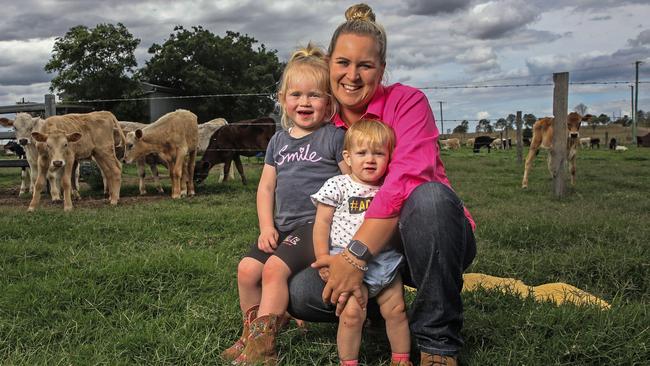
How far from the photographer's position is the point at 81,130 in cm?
845

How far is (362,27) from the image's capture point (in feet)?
7.76

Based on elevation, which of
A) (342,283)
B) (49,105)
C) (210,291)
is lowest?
(210,291)

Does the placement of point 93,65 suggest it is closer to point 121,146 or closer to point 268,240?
point 121,146

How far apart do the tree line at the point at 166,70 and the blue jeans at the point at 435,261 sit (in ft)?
102

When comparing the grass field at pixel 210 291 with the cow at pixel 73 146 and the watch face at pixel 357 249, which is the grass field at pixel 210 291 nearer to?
the watch face at pixel 357 249

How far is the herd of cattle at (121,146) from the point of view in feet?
26.0

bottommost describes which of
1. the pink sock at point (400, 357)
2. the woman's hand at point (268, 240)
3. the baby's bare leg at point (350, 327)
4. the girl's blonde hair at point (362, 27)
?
the pink sock at point (400, 357)

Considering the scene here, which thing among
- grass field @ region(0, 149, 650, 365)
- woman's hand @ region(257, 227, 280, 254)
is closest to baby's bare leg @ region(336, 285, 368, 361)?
grass field @ region(0, 149, 650, 365)

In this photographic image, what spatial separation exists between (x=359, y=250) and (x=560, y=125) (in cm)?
719

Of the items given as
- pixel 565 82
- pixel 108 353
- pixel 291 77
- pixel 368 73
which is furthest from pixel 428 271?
pixel 565 82

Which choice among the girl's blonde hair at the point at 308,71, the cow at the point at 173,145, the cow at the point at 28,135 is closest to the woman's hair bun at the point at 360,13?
the girl's blonde hair at the point at 308,71

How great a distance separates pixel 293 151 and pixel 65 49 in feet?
127

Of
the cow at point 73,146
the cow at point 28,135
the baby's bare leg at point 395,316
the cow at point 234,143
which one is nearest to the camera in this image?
the baby's bare leg at point 395,316

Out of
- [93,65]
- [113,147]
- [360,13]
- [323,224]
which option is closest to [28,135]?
[113,147]
